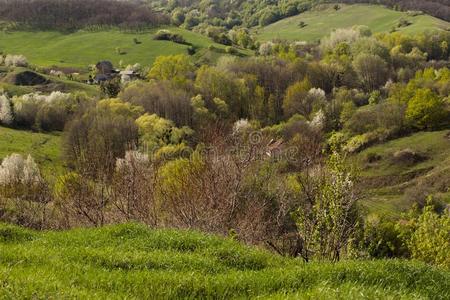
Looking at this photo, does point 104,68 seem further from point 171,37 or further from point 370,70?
point 370,70

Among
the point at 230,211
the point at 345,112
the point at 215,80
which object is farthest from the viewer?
the point at 215,80

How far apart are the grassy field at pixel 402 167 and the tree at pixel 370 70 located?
37645 mm

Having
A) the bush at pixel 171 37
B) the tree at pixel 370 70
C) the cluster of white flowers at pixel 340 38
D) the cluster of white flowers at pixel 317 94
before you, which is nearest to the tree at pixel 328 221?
the cluster of white flowers at pixel 317 94

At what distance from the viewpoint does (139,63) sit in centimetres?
17288

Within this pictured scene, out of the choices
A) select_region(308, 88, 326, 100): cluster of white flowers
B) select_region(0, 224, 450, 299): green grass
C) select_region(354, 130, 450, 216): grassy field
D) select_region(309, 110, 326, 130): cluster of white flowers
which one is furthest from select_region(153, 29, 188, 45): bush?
select_region(0, 224, 450, 299): green grass

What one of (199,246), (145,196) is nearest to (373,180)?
(145,196)

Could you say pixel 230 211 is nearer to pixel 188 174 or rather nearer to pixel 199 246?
pixel 188 174

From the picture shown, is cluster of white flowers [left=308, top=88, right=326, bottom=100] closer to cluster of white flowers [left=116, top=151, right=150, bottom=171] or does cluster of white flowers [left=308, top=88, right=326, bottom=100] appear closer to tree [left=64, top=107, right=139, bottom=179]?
tree [left=64, top=107, right=139, bottom=179]

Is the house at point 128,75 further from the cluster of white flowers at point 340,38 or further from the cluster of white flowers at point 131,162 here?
the cluster of white flowers at point 131,162

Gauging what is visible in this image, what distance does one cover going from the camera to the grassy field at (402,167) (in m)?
85.1

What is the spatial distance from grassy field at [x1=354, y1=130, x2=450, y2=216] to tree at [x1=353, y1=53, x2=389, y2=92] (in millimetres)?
37645

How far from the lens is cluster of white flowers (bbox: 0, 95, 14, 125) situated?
101m

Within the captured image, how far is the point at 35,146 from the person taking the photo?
93.8 meters

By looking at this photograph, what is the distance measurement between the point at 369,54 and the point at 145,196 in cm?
12919
